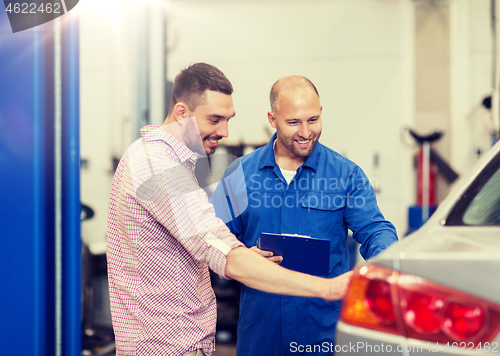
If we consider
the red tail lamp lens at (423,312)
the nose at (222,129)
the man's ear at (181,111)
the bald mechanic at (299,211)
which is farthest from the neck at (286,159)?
the red tail lamp lens at (423,312)

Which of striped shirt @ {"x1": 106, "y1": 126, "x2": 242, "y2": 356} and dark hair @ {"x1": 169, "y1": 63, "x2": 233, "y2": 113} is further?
dark hair @ {"x1": 169, "y1": 63, "x2": 233, "y2": 113}

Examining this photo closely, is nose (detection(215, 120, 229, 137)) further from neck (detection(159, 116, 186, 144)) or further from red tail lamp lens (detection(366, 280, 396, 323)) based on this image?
red tail lamp lens (detection(366, 280, 396, 323))

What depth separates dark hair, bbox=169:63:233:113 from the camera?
4.84ft

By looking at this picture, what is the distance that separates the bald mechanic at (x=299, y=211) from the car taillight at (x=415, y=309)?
87cm

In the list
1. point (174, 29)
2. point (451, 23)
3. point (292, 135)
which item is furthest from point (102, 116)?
point (451, 23)

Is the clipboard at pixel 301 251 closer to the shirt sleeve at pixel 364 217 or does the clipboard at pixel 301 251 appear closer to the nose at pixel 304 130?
the shirt sleeve at pixel 364 217

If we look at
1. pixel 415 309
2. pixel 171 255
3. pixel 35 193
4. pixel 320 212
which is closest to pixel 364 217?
pixel 320 212

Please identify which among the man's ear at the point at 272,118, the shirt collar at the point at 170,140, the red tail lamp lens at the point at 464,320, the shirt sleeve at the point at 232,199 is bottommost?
the red tail lamp lens at the point at 464,320

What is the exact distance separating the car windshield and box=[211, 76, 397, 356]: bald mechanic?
0.61 meters

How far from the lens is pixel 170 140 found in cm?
133

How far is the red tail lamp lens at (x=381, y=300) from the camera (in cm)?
83

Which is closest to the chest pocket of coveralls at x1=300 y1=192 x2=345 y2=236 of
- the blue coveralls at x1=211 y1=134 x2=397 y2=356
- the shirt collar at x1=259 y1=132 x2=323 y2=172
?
the blue coveralls at x1=211 y1=134 x2=397 y2=356

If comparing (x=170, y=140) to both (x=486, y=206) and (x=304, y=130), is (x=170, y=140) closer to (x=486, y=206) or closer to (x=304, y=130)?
(x=304, y=130)

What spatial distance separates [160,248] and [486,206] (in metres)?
0.93
